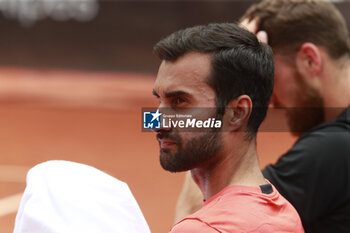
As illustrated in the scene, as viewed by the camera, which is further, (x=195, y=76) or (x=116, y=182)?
(x=195, y=76)

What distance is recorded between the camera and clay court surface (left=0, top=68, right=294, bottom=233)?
5471 millimetres

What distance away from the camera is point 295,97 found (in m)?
2.19

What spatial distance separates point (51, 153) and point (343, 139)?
6.09 meters

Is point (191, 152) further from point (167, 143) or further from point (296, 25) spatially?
point (296, 25)

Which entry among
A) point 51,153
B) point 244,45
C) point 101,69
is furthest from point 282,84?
point 101,69

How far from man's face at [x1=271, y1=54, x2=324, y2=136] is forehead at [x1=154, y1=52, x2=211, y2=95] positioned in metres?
0.85

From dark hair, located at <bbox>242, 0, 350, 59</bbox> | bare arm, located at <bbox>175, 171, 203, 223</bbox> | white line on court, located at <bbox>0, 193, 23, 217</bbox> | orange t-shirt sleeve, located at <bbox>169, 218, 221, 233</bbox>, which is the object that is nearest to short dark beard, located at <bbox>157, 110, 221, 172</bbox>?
orange t-shirt sleeve, located at <bbox>169, 218, 221, 233</bbox>

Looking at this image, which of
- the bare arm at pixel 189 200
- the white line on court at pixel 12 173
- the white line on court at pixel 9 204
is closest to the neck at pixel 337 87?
the bare arm at pixel 189 200

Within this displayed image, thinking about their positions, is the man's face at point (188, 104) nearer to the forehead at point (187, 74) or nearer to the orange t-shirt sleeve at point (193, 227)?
the forehead at point (187, 74)

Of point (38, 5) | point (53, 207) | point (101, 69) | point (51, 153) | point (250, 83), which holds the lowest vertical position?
point (51, 153)

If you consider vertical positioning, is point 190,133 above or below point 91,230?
above

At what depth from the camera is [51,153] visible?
7.47m

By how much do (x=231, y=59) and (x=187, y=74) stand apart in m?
0.12

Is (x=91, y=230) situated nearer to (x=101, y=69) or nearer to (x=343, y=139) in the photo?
(x=343, y=139)
